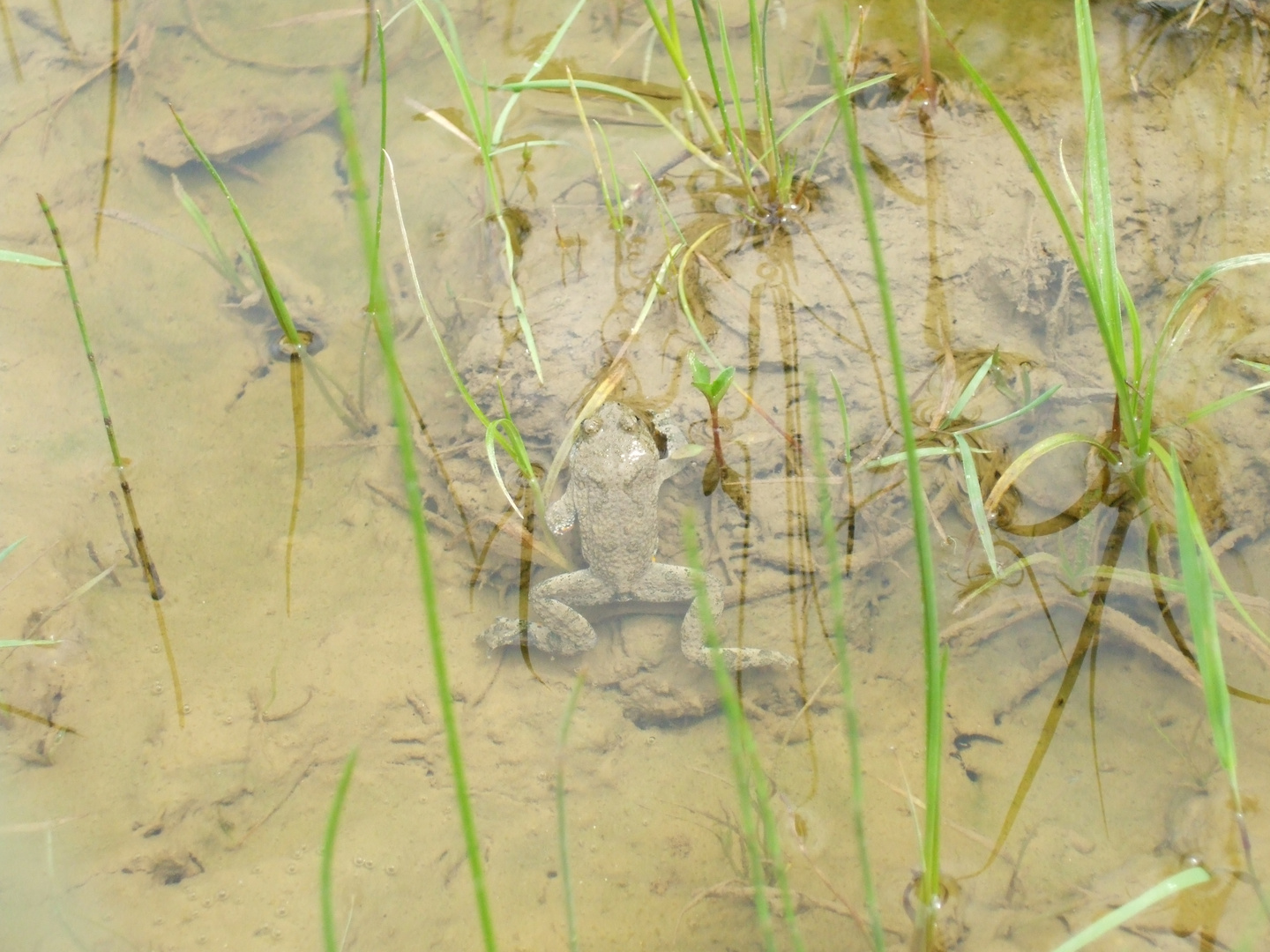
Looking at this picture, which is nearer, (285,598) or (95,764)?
(95,764)

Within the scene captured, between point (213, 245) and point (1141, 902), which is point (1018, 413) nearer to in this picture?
point (1141, 902)

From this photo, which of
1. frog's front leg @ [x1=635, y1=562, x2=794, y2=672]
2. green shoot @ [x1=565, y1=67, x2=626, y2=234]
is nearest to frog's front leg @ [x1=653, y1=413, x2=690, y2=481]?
frog's front leg @ [x1=635, y1=562, x2=794, y2=672]

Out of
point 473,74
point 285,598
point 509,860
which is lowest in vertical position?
point 509,860

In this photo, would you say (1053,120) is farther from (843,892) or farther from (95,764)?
(95,764)

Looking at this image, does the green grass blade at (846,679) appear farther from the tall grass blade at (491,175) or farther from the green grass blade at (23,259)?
the green grass blade at (23,259)

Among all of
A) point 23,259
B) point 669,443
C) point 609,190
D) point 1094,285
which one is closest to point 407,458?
point 1094,285

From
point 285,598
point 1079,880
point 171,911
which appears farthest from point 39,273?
point 1079,880

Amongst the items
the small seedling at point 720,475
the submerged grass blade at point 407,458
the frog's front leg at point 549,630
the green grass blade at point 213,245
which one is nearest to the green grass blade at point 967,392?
the small seedling at point 720,475

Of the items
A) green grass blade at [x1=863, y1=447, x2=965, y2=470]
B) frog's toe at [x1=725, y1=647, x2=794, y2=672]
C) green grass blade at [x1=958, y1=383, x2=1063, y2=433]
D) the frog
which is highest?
green grass blade at [x1=958, y1=383, x2=1063, y2=433]

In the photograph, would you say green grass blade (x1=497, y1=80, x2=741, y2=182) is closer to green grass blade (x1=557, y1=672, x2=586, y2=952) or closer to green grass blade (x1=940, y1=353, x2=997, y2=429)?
green grass blade (x1=940, y1=353, x2=997, y2=429)
